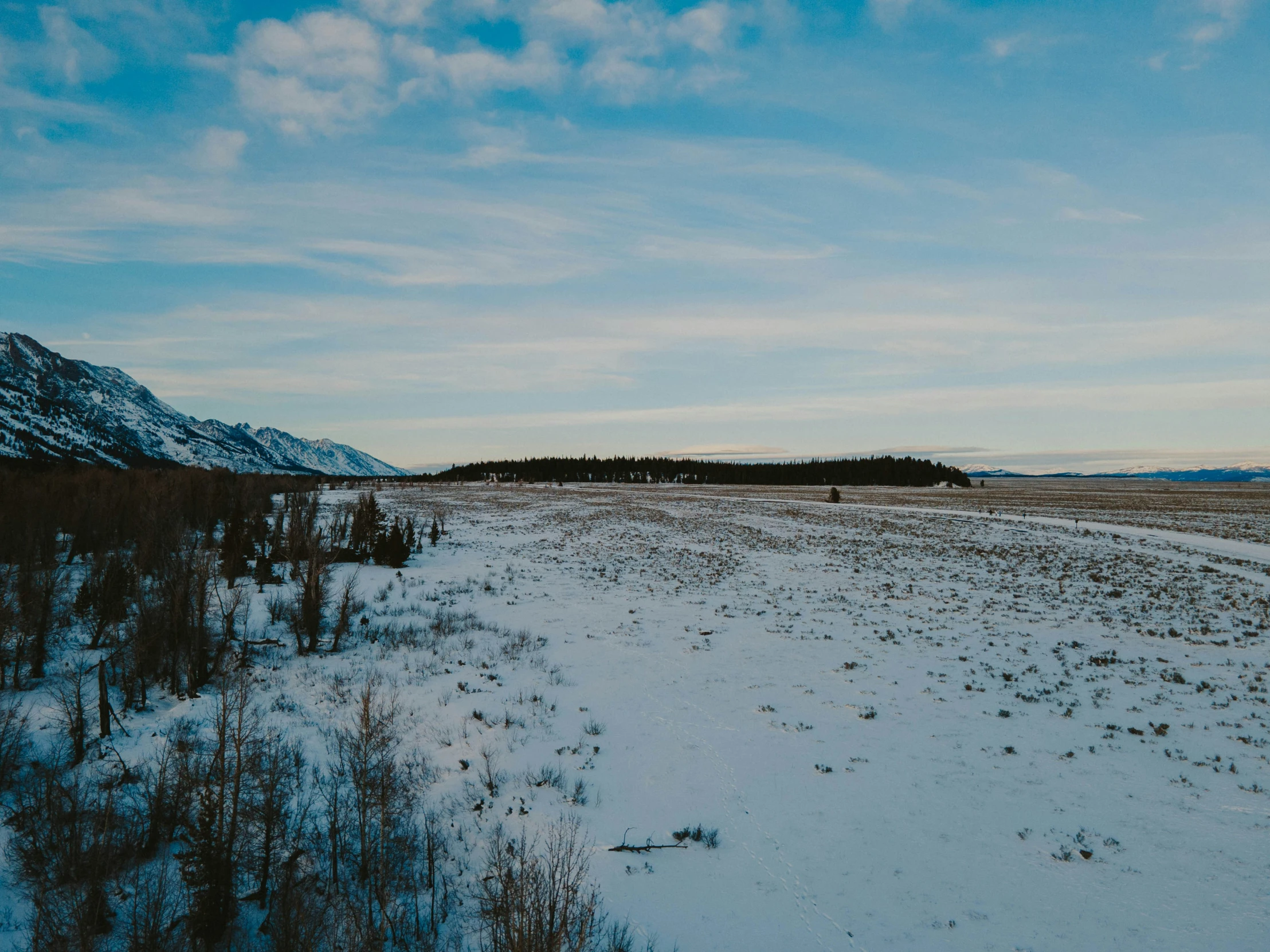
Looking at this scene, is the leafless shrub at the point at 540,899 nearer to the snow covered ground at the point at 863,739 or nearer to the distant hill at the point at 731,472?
the snow covered ground at the point at 863,739

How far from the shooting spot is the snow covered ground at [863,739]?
6074 mm

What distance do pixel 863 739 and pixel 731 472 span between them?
175907mm

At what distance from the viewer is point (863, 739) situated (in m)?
9.65

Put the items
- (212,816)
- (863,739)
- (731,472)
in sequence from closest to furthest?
1. (212,816)
2. (863,739)
3. (731,472)

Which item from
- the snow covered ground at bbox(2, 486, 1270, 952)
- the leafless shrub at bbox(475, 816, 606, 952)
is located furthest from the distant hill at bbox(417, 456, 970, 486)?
the leafless shrub at bbox(475, 816, 606, 952)

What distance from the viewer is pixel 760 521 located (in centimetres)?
4747

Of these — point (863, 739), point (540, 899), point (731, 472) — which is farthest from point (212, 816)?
point (731, 472)

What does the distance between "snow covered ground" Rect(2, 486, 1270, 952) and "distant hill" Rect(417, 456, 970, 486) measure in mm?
128478

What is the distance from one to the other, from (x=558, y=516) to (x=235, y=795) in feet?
150

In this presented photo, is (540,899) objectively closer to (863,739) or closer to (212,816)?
(212,816)

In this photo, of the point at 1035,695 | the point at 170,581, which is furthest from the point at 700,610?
the point at 170,581

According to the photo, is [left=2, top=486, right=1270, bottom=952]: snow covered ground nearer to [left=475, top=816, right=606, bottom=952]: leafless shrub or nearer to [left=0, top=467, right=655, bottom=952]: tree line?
[left=475, top=816, right=606, bottom=952]: leafless shrub

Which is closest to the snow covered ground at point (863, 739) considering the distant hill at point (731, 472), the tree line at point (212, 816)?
the tree line at point (212, 816)

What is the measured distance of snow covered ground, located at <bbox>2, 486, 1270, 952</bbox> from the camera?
607cm
